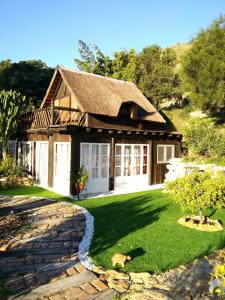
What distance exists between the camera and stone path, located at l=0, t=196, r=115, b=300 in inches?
205

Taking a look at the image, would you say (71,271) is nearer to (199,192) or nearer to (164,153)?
(199,192)

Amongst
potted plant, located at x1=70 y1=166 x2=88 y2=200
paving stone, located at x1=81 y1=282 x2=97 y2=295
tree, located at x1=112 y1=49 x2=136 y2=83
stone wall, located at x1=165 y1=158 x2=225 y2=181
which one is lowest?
paving stone, located at x1=81 y1=282 x2=97 y2=295

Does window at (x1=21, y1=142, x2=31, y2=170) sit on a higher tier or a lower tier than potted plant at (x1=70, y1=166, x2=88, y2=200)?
higher

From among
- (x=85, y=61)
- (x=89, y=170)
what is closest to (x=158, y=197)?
(x=89, y=170)

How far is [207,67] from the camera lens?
2308cm

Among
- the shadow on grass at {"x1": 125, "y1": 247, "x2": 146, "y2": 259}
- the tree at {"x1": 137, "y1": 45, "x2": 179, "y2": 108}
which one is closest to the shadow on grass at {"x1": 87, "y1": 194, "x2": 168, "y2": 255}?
A: the shadow on grass at {"x1": 125, "y1": 247, "x2": 146, "y2": 259}

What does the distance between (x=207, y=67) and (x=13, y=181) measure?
16647mm

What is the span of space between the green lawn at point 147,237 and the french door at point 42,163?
5.36 meters

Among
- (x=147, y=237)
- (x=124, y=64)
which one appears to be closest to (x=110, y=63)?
(x=124, y=64)

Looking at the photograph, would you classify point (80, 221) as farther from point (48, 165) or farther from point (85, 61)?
point (85, 61)

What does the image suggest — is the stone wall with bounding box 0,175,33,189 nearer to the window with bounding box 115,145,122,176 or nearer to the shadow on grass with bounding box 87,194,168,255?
the window with bounding box 115,145,122,176

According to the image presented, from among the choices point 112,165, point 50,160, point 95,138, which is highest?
point 95,138

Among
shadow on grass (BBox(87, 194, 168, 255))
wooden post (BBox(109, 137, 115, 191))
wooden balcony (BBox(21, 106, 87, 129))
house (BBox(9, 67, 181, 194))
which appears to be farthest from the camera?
wooden post (BBox(109, 137, 115, 191))

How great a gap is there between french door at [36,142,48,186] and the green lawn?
536 centimetres
